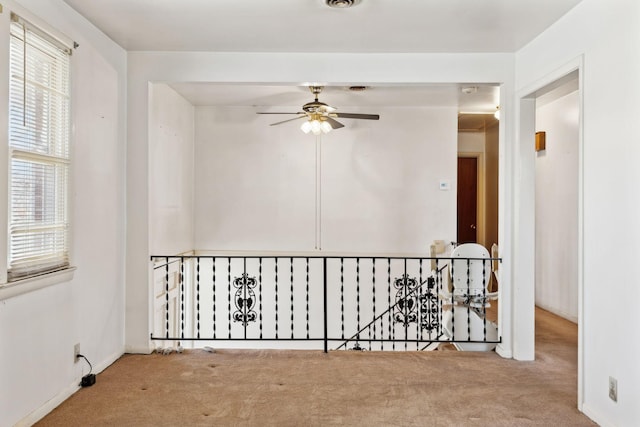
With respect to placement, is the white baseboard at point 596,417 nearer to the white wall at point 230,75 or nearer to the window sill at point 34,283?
the white wall at point 230,75

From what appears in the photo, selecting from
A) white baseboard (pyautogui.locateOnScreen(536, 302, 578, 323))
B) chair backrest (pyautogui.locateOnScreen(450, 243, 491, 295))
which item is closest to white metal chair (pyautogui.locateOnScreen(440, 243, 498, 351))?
chair backrest (pyautogui.locateOnScreen(450, 243, 491, 295))

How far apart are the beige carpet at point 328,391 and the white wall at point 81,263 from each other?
8.2 inches

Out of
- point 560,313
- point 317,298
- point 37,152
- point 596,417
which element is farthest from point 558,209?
point 37,152

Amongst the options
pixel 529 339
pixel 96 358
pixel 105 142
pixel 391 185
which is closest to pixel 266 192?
pixel 391 185

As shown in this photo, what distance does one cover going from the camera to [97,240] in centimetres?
333

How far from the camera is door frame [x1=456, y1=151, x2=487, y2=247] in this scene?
303 inches

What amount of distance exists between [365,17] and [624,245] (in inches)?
82.4

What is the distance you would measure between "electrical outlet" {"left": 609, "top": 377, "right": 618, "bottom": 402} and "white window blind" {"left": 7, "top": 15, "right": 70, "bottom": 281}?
327 cm

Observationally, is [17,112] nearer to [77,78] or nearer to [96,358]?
[77,78]

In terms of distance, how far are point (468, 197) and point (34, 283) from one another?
22.4ft

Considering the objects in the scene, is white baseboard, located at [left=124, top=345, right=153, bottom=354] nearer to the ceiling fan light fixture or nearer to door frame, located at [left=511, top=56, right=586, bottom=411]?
the ceiling fan light fixture

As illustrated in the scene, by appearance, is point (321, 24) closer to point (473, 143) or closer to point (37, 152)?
point (37, 152)

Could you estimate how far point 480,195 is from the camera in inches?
306

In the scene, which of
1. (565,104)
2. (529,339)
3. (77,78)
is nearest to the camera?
(77,78)
